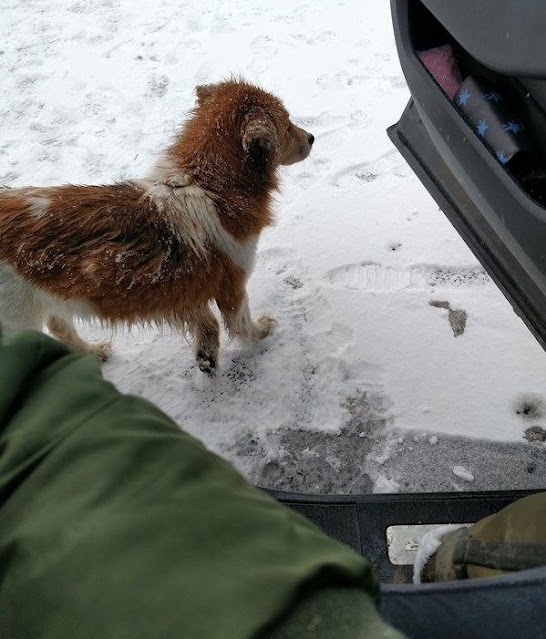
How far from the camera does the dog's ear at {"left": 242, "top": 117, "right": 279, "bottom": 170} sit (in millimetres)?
2109

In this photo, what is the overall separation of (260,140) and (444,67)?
2.56 ft

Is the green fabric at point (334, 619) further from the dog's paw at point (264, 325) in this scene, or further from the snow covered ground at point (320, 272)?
the dog's paw at point (264, 325)

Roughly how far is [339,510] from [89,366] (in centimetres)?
141

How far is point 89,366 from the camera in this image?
2.79ft

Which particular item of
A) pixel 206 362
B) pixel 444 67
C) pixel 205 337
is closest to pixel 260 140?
pixel 444 67

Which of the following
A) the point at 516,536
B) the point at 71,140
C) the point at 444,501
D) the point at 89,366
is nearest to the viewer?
the point at 89,366

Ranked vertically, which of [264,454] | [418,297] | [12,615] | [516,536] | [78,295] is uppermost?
[12,615]

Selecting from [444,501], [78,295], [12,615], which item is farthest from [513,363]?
[12,615]

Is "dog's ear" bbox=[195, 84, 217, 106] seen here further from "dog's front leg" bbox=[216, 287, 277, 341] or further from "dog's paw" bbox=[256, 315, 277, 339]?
"dog's paw" bbox=[256, 315, 277, 339]

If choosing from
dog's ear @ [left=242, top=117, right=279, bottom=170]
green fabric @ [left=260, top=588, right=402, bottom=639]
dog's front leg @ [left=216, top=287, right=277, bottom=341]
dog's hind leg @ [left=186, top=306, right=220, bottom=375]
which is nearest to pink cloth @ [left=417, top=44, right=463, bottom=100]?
dog's ear @ [left=242, top=117, right=279, bottom=170]

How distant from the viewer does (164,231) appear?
2.07 metres

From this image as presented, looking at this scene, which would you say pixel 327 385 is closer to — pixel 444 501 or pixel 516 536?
pixel 444 501

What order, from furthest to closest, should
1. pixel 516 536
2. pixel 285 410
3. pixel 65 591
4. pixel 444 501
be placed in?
pixel 285 410, pixel 444 501, pixel 516 536, pixel 65 591

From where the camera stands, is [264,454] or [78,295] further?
[264,454]
